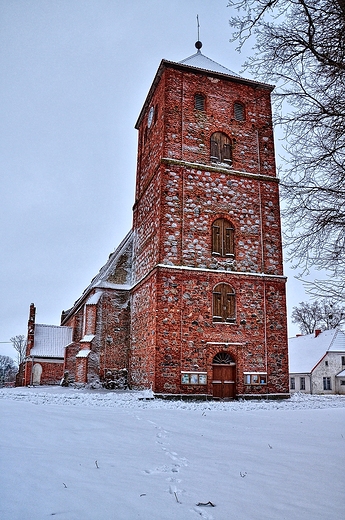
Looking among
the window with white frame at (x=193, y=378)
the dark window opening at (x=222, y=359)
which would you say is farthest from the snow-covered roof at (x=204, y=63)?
the window with white frame at (x=193, y=378)

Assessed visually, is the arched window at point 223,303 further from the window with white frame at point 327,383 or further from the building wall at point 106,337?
the window with white frame at point 327,383

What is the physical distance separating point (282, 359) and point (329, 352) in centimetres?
2174

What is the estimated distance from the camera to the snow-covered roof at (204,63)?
2302 centimetres

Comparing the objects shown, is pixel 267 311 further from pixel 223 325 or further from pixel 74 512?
pixel 74 512

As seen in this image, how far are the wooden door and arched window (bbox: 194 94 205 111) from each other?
12.6 metres

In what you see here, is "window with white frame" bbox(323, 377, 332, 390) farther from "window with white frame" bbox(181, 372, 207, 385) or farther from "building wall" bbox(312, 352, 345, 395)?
"window with white frame" bbox(181, 372, 207, 385)

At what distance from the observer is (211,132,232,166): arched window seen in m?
21.7

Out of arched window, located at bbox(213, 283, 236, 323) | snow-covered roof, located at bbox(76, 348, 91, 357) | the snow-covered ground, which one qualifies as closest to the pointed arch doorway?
arched window, located at bbox(213, 283, 236, 323)

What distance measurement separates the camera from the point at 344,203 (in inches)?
303

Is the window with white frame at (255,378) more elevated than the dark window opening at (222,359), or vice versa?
the dark window opening at (222,359)

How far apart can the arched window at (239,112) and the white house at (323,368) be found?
2415 cm

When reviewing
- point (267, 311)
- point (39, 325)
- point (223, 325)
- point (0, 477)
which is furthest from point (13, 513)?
point (39, 325)

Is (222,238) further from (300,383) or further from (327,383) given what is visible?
(300,383)

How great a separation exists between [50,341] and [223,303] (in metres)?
24.1
